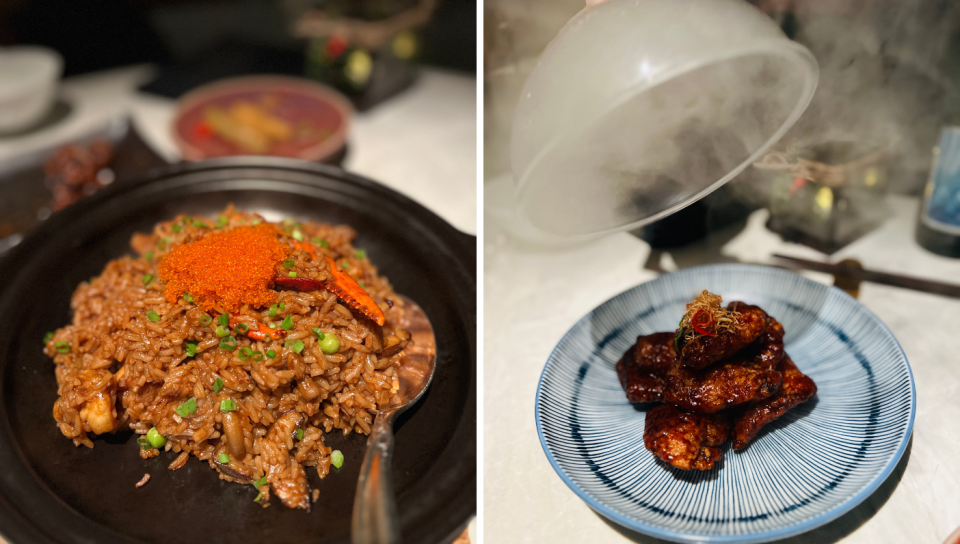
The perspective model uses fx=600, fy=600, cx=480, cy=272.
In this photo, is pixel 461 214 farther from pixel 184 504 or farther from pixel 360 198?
pixel 184 504

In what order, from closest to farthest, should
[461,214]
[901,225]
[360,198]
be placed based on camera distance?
[360,198] < [901,225] < [461,214]

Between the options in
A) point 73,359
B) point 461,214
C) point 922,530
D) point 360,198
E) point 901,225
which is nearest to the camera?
point 922,530

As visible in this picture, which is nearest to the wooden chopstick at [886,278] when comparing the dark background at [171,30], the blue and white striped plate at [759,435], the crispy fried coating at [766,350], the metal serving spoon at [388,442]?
the blue and white striped plate at [759,435]

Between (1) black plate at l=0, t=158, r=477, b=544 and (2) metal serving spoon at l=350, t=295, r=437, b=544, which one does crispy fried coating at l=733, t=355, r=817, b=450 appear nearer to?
(1) black plate at l=0, t=158, r=477, b=544

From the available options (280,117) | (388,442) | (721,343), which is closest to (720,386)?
(721,343)

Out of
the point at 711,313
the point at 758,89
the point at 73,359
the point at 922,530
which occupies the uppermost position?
the point at 758,89

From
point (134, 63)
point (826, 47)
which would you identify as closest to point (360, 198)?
point (826, 47)

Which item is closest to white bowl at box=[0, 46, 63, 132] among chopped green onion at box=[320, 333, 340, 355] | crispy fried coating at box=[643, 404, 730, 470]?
chopped green onion at box=[320, 333, 340, 355]

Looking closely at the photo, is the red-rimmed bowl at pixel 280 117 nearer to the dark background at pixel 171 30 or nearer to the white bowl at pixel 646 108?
the dark background at pixel 171 30
